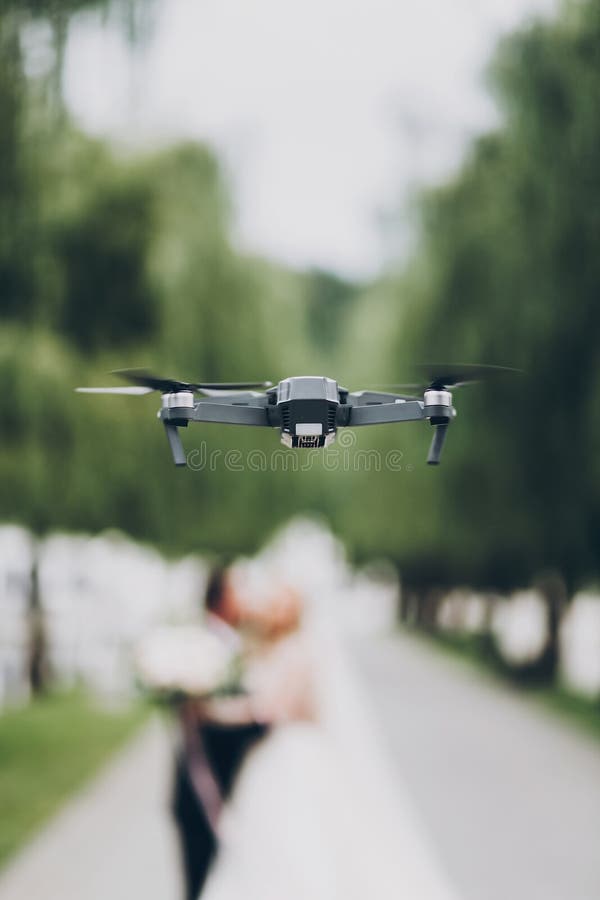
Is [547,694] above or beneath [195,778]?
beneath

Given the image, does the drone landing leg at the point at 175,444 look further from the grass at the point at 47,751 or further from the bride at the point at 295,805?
the grass at the point at 47,751

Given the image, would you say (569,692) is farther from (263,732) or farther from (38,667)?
(263,732)

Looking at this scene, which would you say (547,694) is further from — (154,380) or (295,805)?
(154,380)

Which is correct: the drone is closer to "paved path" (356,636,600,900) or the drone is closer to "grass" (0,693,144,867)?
"paved path" (356,636,600,900)

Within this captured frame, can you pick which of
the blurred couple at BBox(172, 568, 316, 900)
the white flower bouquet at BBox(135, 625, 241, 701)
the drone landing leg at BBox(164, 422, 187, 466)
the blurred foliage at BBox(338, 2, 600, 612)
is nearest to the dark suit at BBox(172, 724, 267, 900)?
the blurred couple at BBox(172, 568, 316, 900)

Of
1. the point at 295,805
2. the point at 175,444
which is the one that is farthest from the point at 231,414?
the point at 295,805

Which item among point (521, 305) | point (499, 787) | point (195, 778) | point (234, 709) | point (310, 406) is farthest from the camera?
point (499, 787)
